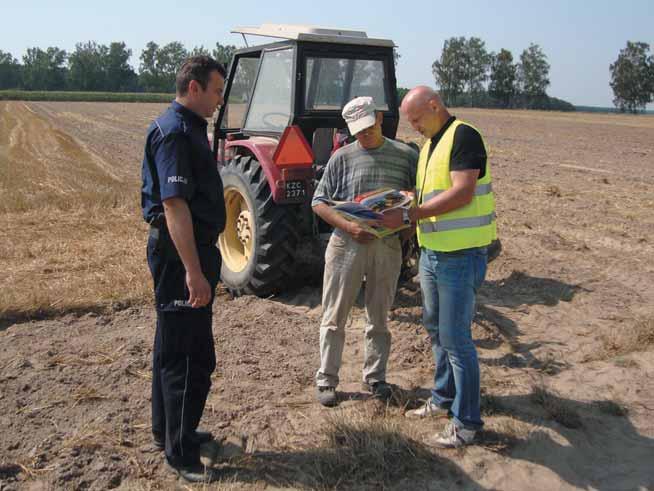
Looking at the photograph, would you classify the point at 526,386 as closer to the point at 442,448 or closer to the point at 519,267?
the point at 442,448

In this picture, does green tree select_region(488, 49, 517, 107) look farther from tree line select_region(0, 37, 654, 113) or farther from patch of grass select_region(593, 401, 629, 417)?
patch of grass select_region(593, 401, 629, 417)

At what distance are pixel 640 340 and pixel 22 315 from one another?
4679mm

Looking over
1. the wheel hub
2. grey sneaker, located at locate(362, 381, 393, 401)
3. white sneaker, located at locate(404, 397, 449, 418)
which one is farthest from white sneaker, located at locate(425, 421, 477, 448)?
the wheel hub

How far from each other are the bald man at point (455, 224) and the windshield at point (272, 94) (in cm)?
240

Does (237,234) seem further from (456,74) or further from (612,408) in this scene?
(456,74)

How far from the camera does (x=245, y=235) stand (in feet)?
18.8

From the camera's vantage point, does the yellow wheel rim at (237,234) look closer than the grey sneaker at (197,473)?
No

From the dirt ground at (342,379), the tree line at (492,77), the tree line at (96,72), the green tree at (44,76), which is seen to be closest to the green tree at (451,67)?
the tree line at (492,77)

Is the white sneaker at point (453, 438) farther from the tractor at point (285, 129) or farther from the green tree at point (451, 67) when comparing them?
the green tree at point (451, 67)

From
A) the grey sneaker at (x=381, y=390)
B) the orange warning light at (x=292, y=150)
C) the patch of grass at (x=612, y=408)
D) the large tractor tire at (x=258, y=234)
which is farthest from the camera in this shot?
the large tractor tire at (x=258, y=234)

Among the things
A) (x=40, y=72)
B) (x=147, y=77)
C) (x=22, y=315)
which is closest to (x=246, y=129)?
(x=22, y=315)

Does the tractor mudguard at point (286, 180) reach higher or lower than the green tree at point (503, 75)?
lower

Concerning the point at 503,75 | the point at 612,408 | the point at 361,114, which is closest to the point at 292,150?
the point at 361,114

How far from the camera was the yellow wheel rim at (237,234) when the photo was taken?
5.72 meters
